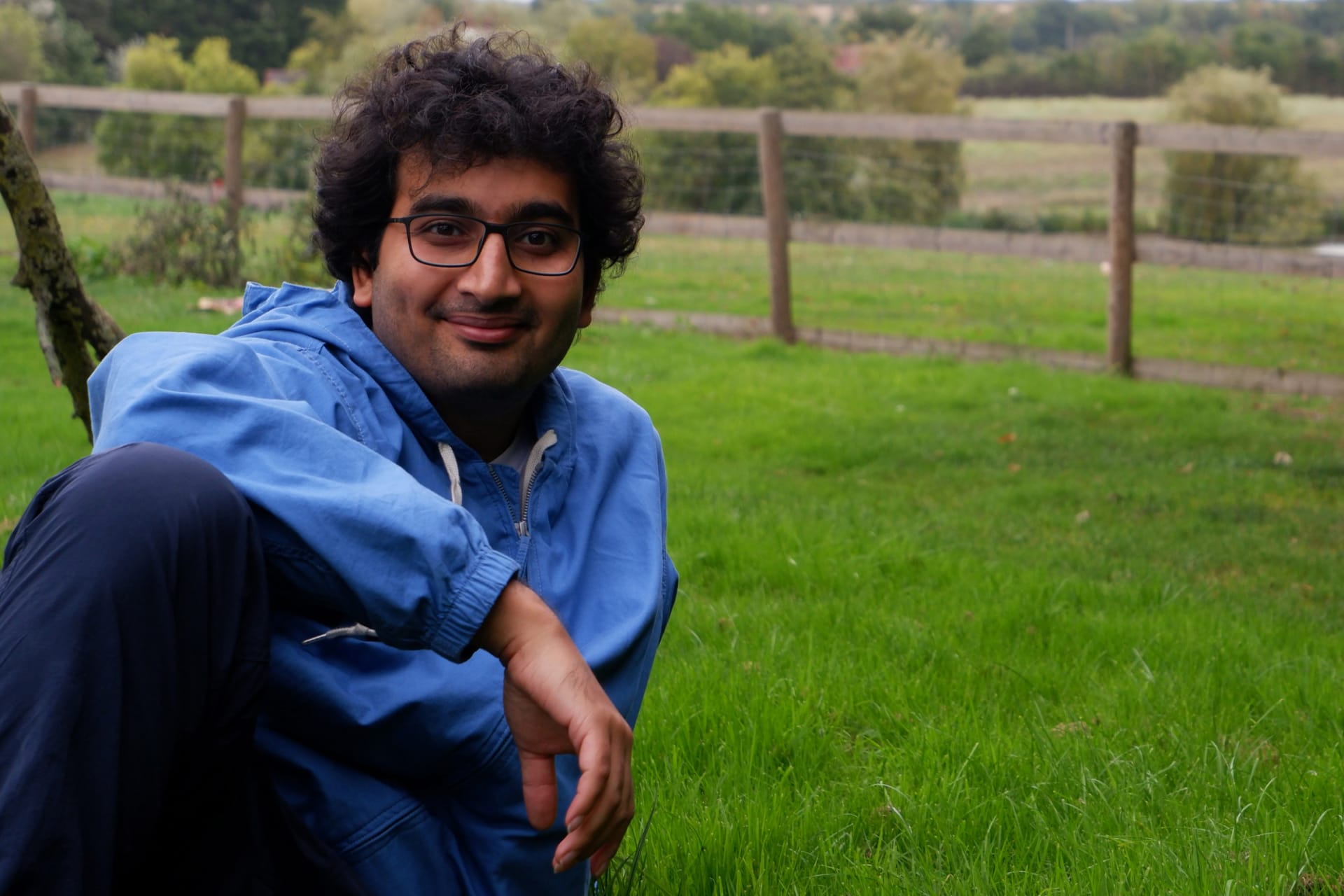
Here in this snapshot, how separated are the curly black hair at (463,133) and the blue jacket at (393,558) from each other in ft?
0.50

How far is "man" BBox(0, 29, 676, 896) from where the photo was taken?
1.50 metres

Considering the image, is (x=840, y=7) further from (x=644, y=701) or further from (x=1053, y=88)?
(x=644, y=701)

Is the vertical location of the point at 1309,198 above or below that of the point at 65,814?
below

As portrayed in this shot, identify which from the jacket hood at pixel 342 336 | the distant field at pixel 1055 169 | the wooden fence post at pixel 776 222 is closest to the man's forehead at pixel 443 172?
the jacket hood at pixel 342 336

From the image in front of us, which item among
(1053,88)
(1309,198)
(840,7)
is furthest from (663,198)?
(840,7)

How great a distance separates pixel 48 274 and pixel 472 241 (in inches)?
63.7

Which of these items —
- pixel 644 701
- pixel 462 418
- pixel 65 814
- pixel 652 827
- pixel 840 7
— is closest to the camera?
pixel 65 814

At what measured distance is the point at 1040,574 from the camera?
474cm

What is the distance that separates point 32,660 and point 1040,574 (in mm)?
3803

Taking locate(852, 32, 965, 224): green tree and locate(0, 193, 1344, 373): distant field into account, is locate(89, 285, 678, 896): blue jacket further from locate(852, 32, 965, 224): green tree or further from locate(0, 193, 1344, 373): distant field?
locate(852, 32, 965, 224): green tree

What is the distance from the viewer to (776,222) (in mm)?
11094

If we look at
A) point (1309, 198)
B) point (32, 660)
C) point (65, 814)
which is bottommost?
point (1309, 198)

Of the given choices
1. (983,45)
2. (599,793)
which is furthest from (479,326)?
(983,45)

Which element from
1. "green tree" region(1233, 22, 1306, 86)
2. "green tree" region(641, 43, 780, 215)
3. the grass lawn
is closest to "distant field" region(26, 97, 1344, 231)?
"green tree" region(641, 43, 780, 215)
